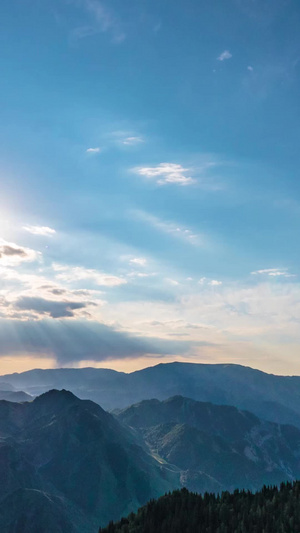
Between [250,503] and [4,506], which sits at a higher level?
[250,503]

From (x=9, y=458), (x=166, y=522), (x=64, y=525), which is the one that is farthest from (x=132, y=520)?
(x=9, y=458)

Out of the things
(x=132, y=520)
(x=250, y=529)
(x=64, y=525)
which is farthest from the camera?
(x=64, y=525)

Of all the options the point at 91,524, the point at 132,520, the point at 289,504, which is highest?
the point at 289,504

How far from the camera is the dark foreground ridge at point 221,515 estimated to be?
92688mm

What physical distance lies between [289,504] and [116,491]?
11290 cm

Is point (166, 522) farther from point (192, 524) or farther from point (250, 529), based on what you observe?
point (250, 529)

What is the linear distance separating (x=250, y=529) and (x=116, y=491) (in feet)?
382

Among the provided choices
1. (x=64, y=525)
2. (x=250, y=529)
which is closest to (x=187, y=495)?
(x=250, y=529)

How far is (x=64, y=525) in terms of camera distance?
475 ft

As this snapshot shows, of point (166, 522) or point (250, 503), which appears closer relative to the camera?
point (166, 522)

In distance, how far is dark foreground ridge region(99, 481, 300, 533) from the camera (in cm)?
9269

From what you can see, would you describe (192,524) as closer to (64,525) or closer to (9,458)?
(64,525)

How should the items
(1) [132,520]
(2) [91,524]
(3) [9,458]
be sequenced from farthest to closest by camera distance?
(3) [9,458], (2) [91,524], (1) [132,520]

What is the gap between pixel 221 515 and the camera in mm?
100375
